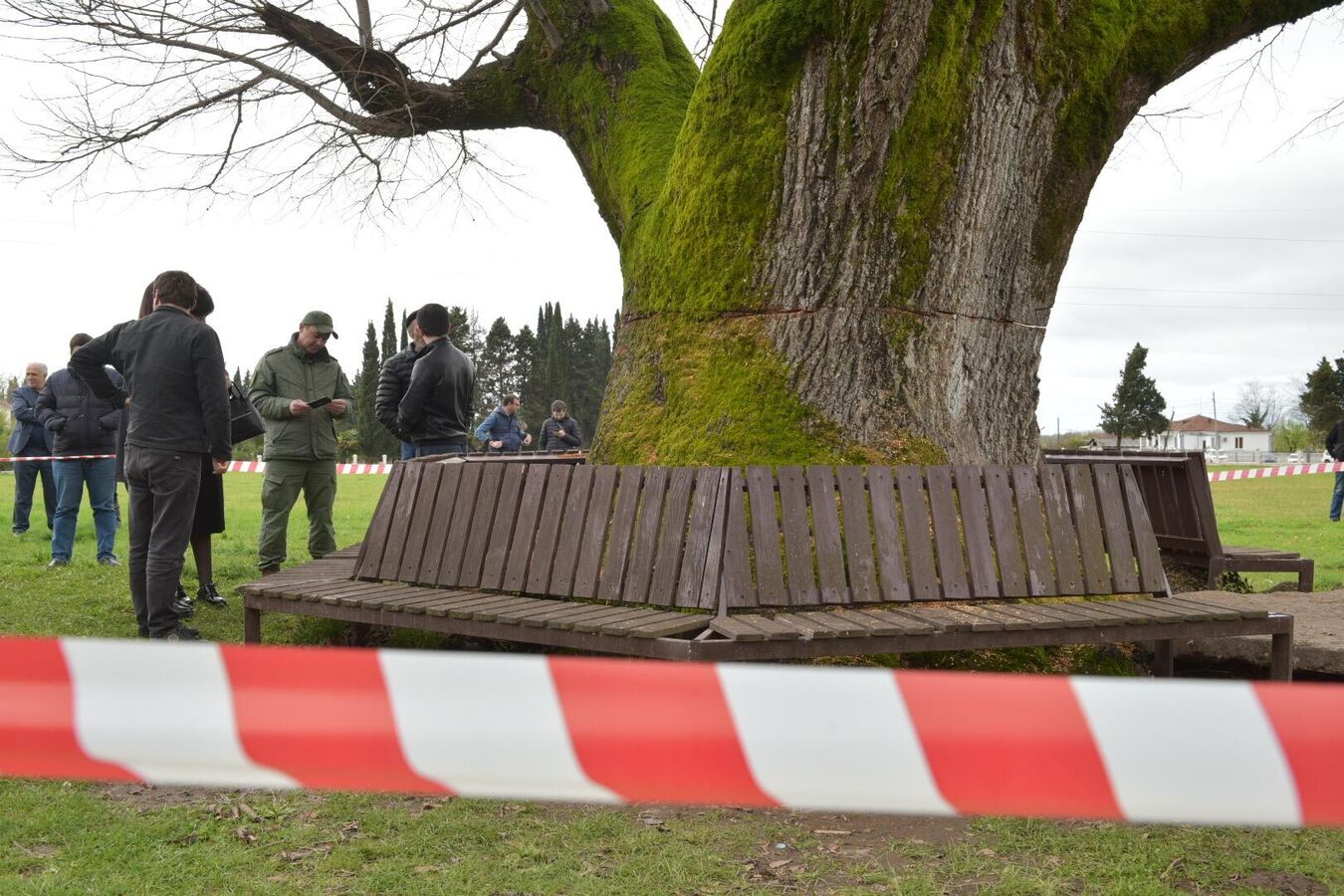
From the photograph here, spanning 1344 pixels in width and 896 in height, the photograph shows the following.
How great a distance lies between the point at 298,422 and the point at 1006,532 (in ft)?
15.5

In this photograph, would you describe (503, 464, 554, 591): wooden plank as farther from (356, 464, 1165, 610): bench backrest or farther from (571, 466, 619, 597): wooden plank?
(571, 466, 619, 597): wooden plank

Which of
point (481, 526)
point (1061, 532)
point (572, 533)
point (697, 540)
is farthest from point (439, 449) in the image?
point (1061, 532)

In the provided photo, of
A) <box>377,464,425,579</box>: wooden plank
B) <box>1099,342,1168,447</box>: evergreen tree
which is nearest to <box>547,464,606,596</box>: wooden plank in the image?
<box>377,464,425,579</box>: wooden plank

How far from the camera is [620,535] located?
4895 millimetres

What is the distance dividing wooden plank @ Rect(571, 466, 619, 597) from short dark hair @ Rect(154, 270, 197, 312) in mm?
2660

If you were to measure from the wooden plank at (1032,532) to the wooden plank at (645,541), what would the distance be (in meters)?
1.54

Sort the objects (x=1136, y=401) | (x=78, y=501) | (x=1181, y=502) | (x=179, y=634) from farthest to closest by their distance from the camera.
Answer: (x=1136, y=401) → (x=78, y=501) → (x=1181, y=502) → (x=179, y=634)

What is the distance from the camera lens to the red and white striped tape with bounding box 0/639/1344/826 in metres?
1.97

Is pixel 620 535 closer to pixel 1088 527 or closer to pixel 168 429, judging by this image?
pixel 1088 527

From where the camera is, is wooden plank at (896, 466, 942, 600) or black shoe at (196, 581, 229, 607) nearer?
wooden plank at (896, 466, 942, 600)

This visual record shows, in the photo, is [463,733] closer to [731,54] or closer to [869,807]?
[869,807]

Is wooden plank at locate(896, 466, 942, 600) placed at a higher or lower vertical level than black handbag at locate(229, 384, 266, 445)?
lower

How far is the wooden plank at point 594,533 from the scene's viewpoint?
16.2 ft

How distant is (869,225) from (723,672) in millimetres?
4013
